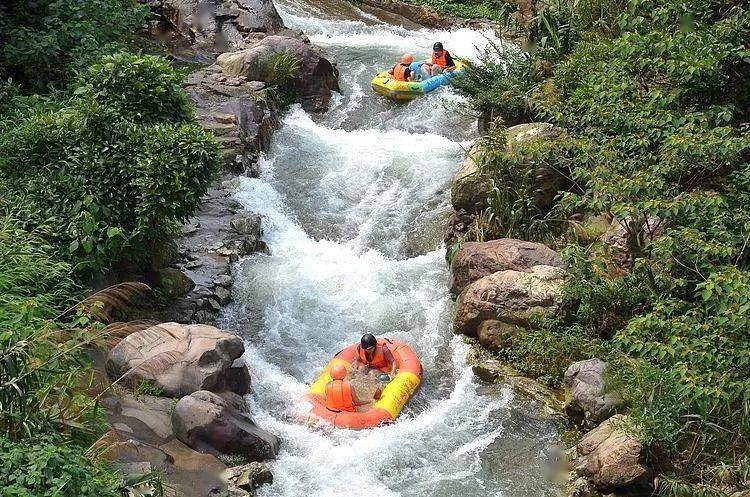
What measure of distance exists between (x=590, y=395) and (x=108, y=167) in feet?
18.7

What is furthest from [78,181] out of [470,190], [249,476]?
[470,190]

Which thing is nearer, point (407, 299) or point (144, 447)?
point (144, 447)

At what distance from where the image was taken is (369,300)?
1074 centimetres

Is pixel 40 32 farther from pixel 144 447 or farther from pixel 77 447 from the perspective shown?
pixel 77 447

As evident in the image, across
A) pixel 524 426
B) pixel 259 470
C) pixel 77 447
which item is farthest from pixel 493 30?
pixel 77 447

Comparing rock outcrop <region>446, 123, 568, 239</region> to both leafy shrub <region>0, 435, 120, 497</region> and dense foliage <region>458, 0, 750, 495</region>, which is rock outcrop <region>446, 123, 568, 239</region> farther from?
leafy shrub <region>0, 435, 120, 497</region>

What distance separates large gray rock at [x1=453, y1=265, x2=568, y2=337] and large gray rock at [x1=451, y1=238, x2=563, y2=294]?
0.58 feet

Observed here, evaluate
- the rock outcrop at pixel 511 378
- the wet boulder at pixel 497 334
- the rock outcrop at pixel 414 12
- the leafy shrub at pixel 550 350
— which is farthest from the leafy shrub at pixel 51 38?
the rock outcrop at pixel 414 12

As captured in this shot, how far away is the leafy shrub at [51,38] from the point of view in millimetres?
10953

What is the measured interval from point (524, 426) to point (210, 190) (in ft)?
20.4

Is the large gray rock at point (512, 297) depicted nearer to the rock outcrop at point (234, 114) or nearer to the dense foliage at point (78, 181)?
the dense foliage at point (78, 181)

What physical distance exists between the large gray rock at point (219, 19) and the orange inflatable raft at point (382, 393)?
9.62 m

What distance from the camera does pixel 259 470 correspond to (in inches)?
298

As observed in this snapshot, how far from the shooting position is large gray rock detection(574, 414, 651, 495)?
7.34m
